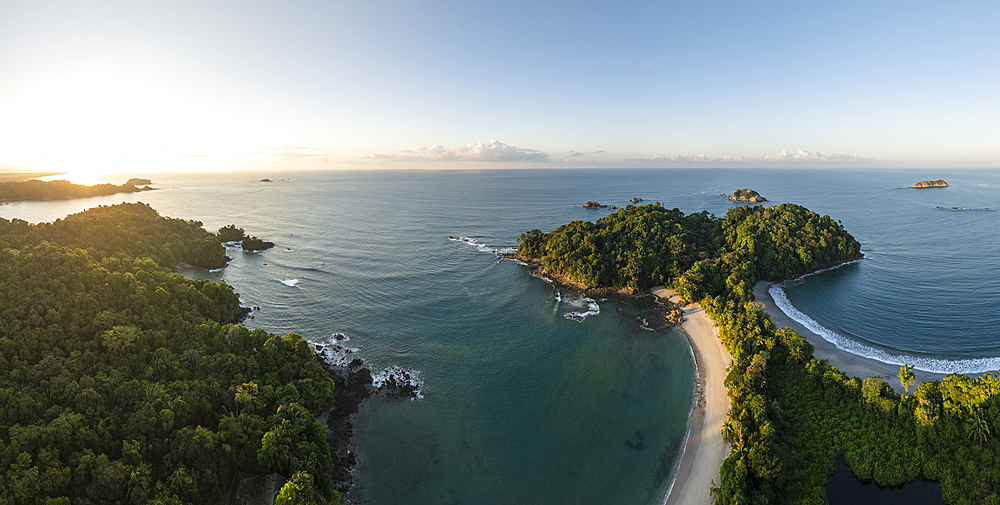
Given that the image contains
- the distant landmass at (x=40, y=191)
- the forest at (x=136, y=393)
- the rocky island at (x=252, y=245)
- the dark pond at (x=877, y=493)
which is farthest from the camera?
the distant landmass at (x=40, y=191)

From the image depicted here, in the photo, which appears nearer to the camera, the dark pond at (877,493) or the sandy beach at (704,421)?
the dark pond at (877,493)

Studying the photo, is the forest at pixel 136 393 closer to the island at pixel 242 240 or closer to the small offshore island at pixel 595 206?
the island at pixel 242 240

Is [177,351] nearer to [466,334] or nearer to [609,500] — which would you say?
[466,334]

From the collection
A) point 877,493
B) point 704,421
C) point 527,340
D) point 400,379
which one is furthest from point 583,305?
point 877,493

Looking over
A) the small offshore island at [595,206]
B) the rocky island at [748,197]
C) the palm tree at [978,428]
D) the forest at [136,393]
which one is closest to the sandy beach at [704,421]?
the palm tree at [978,428]

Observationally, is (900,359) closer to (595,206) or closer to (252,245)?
(252,245)

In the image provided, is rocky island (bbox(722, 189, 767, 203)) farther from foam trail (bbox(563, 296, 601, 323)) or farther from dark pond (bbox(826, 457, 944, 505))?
dark pond (bbox(826, 457, 944, 505))

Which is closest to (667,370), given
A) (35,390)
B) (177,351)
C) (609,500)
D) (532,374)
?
(532,374)

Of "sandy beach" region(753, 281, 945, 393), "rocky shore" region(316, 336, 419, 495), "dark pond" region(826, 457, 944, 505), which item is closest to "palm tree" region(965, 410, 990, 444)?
"dark pond" region(826, 457, 944, 505)
